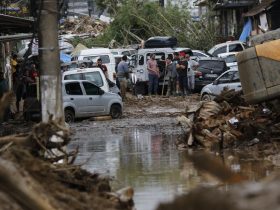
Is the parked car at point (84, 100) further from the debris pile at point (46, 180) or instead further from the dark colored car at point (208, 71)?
the debris pile at point (46, 180)

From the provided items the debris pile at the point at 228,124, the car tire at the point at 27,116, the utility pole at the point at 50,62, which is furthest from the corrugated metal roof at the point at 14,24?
the utility pole at the point at 50,62

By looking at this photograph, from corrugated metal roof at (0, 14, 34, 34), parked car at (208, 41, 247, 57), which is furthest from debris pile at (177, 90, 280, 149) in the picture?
parked car at (208, 41, 247, 57)

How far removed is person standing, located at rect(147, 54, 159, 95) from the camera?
36469 millimetres

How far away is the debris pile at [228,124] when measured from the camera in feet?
56.8

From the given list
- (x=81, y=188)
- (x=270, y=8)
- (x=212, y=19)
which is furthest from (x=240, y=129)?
(x=212, y=19)

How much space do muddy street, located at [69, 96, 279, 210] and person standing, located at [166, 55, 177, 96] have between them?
22.7 feet

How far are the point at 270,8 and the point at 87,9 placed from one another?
155ft

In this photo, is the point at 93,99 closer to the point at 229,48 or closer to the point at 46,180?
A: the point at 229,48

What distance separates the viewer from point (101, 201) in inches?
316

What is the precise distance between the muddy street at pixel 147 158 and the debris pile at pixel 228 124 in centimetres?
48

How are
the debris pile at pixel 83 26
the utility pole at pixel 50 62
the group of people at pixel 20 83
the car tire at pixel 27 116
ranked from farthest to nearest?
the debris pile at pixel 83 26 < the group of people at pixel 20 83 < the car tire at pixel 27 116 < the utility pole at pixel 50 62

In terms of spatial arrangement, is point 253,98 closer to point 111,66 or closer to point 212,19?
point 111,66

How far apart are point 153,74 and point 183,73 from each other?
6.33ft

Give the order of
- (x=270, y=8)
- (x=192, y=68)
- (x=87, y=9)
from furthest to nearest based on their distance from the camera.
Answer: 1. (x=87, y=9)
2. (x=270, y=8)
3. (x=192, y=68)
